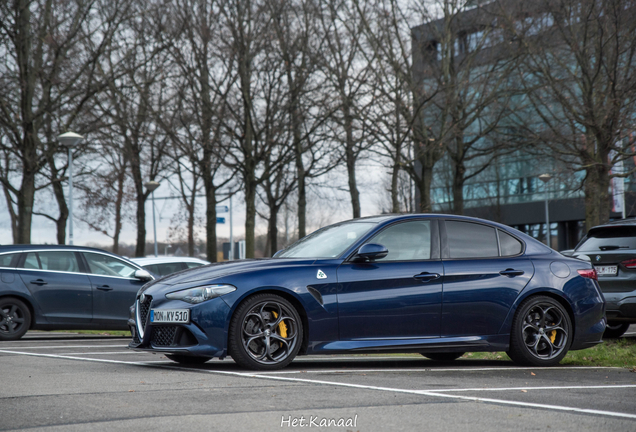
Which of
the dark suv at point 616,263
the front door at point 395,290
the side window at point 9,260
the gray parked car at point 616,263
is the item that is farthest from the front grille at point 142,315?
the dark suv at point 616,263

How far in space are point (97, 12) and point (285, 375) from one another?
68.9 ft

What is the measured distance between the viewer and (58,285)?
1301 cm

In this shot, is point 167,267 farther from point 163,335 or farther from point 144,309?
point 163,335

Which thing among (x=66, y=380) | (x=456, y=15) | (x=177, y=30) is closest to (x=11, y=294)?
(x=66, y=380)

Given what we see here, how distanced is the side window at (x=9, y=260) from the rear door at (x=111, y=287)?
1.10 m

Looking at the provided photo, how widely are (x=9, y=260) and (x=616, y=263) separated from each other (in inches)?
358

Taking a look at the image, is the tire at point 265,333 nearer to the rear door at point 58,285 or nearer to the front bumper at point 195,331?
the front bumper at point 195,331

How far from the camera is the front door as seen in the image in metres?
7.60

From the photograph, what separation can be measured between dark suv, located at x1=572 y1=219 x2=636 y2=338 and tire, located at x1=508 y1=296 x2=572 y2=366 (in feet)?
9.09

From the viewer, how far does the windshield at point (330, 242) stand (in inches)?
312

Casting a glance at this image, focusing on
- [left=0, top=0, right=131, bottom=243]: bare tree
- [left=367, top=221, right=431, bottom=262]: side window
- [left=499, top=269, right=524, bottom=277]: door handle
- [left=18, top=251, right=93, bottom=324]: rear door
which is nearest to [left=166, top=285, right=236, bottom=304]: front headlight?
[left=367, top=221, right=431, bottom=262]: side window

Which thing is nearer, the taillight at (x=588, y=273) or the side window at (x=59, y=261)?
the taillight at (x=588, y=273)

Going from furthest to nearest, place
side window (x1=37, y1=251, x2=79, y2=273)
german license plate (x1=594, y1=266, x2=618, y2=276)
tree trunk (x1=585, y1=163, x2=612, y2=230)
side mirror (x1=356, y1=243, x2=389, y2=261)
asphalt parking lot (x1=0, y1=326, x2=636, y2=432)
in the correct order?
tree trunk (x1=585, y1=163, x2=612, y2=230) < side window (x1=37, y1=251, x2=79, y2=273) < german license plate (x1=594, y1=266, x2=618, y2=276) < side mirror (x1=356, y1=243, x2=389, y2=261) < asphalt parking lot (x1=0, y1=326, x2=636, y2=432)

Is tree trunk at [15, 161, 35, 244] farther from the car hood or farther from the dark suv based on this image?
the car hood
